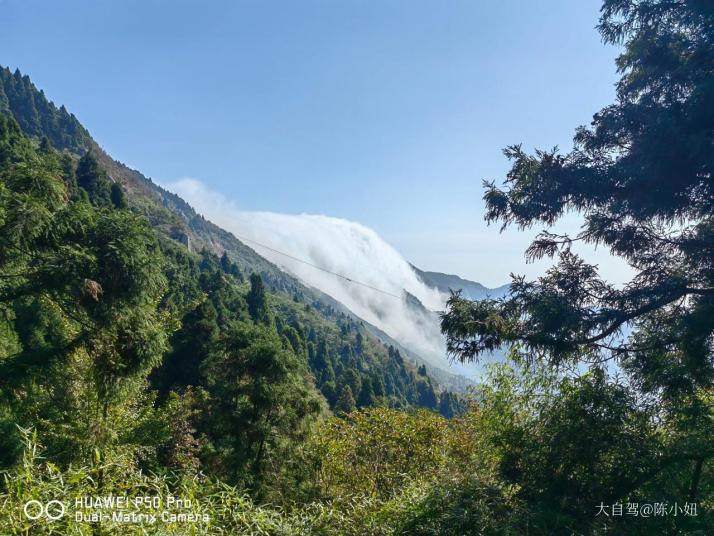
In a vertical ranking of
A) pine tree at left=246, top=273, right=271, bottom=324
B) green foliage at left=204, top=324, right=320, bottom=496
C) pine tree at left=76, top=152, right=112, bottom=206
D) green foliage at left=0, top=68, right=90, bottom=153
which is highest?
green foliage at left=0, top=68, right=90, bottom=153

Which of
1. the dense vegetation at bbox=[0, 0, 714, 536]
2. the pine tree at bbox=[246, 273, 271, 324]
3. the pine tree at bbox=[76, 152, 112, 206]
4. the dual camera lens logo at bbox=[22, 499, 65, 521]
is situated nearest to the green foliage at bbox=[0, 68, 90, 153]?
the pine tree at bbox=[76, 152, 112, 206]

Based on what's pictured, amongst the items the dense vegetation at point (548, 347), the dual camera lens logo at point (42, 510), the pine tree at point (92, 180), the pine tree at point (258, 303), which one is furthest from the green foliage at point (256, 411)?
the pine tree at point (258, 303)

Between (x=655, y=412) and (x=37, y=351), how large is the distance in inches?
373

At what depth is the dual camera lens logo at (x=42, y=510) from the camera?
3.01 metres

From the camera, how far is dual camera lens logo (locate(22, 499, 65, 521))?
3.01 meters

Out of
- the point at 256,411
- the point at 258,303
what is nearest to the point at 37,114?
the point at 258,303

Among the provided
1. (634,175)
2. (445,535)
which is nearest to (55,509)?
(445,535)

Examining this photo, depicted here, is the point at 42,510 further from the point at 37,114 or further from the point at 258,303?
the point at 37,114

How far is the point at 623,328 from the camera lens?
6426mm

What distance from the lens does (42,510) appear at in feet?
9.96

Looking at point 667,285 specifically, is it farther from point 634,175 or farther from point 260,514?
point 260,514

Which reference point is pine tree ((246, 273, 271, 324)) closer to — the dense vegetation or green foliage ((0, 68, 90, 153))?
the dense vegetation

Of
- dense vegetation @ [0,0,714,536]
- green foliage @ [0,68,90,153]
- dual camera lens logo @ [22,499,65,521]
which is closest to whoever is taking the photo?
dual camera lens logo @ [22,499,65,521]

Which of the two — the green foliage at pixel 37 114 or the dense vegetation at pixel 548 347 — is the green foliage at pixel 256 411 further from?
the green foliage at pixel 37 114
